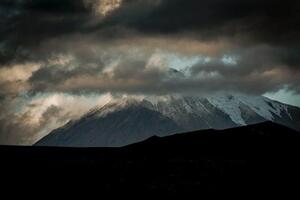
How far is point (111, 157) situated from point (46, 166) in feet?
47.1

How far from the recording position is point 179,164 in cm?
10444

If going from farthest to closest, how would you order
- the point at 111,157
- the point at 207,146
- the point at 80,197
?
the point at 207,146, the point at 111,157, the point at 80,197

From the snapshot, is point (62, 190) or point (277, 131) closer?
point (62, 190)

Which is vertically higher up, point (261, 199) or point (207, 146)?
point (207, 146)

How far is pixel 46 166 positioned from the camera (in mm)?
103688

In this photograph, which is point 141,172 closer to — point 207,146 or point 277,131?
point 207,146

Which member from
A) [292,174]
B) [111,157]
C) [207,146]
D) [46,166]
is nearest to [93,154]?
[111,157]

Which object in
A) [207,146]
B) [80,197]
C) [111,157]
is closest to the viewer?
[80,197]

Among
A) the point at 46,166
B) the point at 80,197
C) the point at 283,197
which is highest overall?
the point at 46,166

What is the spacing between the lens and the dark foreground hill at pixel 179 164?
9238cm

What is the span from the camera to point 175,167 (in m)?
103

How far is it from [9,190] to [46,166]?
16575 millimetres

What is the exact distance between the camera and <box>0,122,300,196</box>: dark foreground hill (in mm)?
92375

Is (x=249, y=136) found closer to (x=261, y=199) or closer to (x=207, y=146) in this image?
(x=207, y=146)
